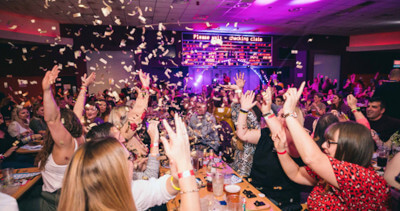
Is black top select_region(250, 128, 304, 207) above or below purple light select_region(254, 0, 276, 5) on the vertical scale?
below

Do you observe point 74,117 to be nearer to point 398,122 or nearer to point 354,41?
point 398,122

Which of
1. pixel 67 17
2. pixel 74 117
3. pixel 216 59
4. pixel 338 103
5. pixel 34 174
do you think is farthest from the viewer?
pixel 216 59

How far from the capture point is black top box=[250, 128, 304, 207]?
2.46m

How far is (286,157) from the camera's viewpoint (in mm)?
1979

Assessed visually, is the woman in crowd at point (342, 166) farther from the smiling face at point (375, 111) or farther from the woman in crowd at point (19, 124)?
the woman in crowd at point (19, 124)

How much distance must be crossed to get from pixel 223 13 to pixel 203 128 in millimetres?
4229

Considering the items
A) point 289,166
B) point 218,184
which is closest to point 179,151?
point 218,184

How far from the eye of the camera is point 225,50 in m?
9.34

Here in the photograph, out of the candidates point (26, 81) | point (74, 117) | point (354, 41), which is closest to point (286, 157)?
point (74, 117)

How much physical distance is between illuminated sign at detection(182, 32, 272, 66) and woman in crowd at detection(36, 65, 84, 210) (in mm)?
6903

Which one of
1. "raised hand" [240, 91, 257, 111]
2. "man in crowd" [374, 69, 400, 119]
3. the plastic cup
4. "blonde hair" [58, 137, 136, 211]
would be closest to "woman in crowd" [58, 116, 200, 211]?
"blonde hair" [58, 137, 136, 211]

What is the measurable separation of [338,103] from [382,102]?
6.43 feet

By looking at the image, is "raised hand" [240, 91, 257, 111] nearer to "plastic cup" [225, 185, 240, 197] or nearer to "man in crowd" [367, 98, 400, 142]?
"plastic cup" [225, 185, 240, 197]

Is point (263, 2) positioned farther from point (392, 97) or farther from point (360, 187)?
point (360, 187)
